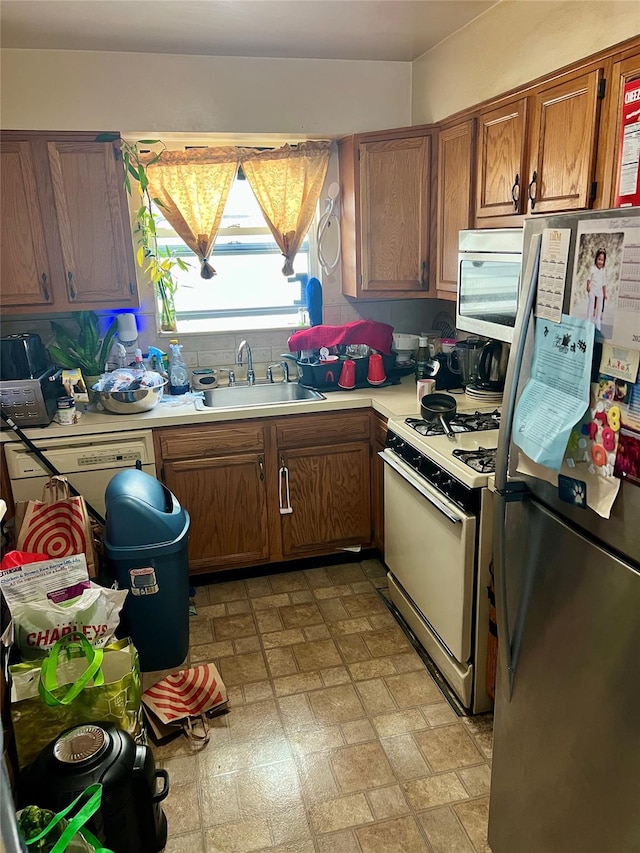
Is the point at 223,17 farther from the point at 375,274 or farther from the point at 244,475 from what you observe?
the point at 244,475

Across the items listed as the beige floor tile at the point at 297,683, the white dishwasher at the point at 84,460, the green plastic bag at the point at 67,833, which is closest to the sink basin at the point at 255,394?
the white dishwasher at the point at 84,460

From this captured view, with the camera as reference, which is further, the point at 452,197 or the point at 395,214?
the point at 395,214

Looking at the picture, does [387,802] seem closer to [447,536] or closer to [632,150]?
[447,536]

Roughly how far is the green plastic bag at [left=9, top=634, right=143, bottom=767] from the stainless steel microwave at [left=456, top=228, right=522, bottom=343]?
71.0 inches

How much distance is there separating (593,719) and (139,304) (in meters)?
2.64

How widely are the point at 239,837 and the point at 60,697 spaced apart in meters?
0.66

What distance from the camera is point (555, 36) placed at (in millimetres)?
2088

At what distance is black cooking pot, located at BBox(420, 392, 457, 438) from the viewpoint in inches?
95.7

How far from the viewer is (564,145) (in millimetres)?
2027

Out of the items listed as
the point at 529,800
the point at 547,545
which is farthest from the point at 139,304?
the point at 529,800

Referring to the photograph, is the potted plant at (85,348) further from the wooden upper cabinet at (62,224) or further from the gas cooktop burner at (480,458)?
the gas cooktop burner at (480,458)

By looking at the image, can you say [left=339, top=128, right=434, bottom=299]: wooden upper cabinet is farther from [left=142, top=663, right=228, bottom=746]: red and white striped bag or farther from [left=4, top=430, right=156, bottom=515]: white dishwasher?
[left=142, top=663, right=228, bottom=746]: red and white striped bag

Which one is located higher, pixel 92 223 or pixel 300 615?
pixel 92 223

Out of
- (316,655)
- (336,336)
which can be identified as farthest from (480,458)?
(336,336)
